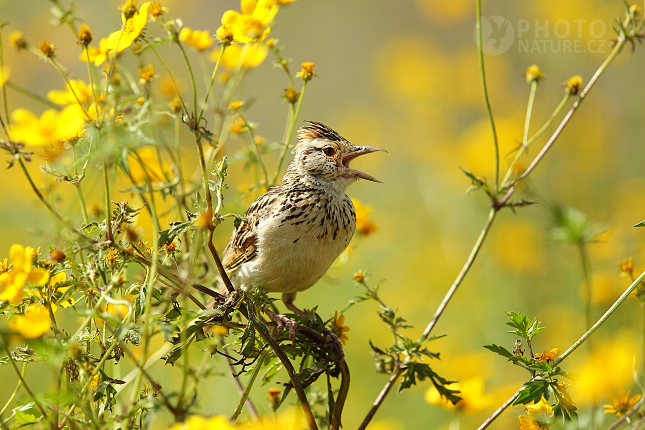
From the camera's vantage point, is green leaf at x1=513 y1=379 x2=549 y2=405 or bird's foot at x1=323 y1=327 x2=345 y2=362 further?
bird's foot at x1=323 y1=327 x2=345 y2=362

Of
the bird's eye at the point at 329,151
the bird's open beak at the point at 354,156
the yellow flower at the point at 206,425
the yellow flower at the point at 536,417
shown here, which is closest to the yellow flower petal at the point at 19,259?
the yellow flower at the point at 206,425

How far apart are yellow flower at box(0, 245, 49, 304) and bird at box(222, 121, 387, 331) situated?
136cm

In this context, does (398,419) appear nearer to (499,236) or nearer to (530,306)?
(530,306)

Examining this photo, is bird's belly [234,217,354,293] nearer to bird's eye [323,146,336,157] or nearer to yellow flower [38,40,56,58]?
bird's eye [323,146,336,157]

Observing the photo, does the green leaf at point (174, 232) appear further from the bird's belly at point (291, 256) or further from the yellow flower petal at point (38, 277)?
the bird's belly at point (291, 256)

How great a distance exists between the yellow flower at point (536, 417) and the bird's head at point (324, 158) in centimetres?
175

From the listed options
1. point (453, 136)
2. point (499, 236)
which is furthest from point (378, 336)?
point (453, 136)

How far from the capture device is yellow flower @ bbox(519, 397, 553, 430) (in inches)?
74.8

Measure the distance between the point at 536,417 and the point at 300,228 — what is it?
5.89 feet

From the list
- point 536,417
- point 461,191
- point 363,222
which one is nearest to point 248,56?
point 363,222

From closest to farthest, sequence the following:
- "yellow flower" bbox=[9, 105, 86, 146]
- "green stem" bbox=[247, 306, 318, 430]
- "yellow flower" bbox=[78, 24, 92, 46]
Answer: "yellow flower" bbox=[9, 105, 86, 146], "green stem" bbox=[247, 306, 318, 430], "yellow flower" bbox=[78, 24, 92, 46]

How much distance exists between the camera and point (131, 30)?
7.51ft

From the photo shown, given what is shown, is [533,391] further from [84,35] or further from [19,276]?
[84,35]

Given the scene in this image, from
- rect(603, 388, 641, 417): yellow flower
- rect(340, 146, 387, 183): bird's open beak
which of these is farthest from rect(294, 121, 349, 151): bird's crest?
rect(603, 388, 641, 417): yellow flower
